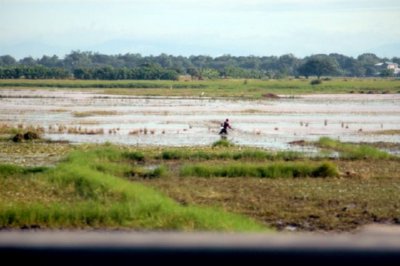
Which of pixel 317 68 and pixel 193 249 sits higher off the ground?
pixel 193 249

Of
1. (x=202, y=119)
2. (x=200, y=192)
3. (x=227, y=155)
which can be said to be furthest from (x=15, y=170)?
(x=202, y=119)

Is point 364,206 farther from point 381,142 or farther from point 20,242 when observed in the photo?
point 381,142

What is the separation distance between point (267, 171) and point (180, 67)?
132865mm

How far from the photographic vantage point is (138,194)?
57.0 ft

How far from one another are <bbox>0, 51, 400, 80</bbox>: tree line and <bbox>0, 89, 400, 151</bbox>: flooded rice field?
4446 centimetres

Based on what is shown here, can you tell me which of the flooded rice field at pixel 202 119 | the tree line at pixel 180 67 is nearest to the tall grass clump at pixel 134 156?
the flooded rice field at pixel 202 119

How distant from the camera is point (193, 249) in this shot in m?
2.10

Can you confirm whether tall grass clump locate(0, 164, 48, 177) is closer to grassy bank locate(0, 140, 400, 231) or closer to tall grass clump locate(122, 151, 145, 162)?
grassy bank locate(0, 140, 400, 231)

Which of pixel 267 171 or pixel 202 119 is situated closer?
pixel 267 171

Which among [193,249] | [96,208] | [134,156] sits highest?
[193,249]

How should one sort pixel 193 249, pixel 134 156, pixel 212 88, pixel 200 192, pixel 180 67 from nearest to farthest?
pixel 193 249, pixel 200 192, pixel 134 156, pixel 212 88, pixel 180 67

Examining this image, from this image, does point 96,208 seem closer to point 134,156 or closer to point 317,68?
point 134,156

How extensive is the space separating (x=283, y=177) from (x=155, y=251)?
21099 millimetres

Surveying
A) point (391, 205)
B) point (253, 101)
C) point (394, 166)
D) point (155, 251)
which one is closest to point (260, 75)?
point (253, 101)
